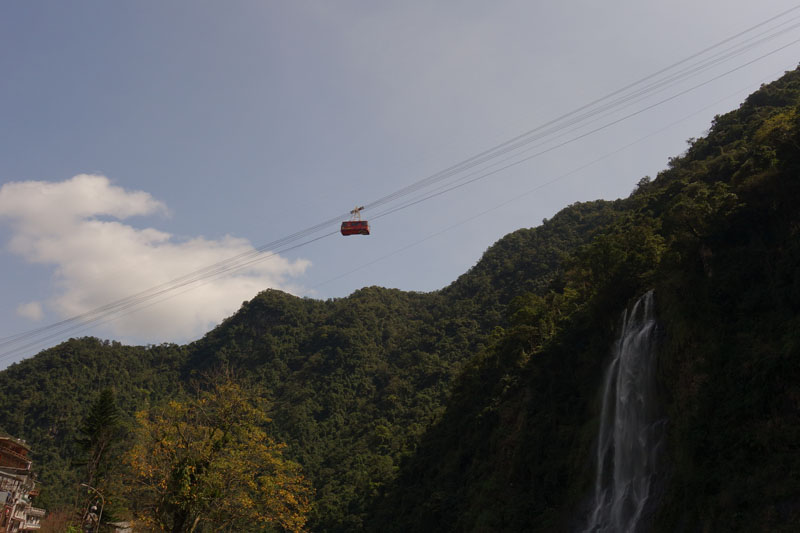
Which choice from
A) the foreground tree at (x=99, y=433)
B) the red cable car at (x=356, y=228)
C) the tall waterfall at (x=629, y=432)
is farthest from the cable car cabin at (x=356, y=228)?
the foreground tree at (x=99, y=433)

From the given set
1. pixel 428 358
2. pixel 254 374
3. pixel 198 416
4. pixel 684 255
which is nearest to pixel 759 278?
pixel 684 255

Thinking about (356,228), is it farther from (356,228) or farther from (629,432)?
(629,432)

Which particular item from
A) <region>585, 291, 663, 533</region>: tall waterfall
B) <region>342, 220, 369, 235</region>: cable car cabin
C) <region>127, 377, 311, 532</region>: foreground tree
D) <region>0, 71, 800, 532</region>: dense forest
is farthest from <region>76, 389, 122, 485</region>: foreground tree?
<region>585, 291, 663, 533</region>: tall waterfall

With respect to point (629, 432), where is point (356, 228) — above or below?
above

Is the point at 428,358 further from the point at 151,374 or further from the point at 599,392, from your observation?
the point at 151,374

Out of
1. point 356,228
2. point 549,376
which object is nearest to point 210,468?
point 356,228

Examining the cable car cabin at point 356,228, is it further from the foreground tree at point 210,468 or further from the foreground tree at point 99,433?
the foreground tree at point 99,433

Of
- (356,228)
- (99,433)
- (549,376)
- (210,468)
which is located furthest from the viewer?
(549,376)
